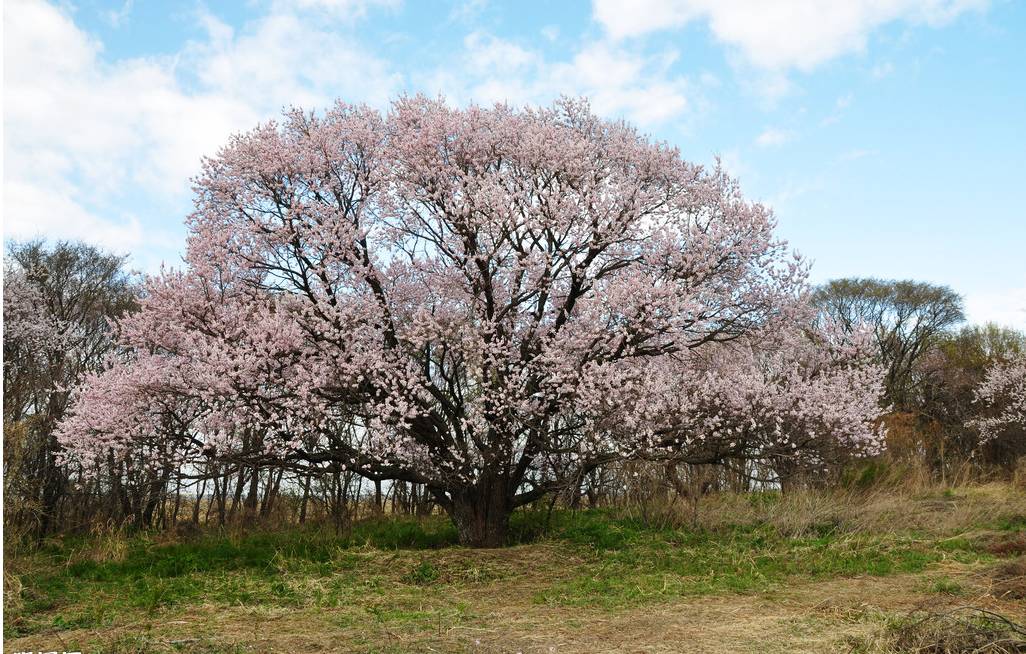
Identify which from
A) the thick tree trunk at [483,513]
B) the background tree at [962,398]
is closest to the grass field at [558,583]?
the thick tree trunk at [483,513]

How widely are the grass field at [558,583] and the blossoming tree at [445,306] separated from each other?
1.42 metres

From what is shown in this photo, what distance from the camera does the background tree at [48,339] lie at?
14344 mm

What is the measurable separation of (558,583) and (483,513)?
3.06 metres

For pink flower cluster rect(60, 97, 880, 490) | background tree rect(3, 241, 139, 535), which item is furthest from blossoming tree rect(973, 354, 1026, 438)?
background tree rect(3, 241, 139, 535)

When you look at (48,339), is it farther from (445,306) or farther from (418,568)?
(418,568)

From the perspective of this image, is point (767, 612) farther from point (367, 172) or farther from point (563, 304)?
point (367, 172)

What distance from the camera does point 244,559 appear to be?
36.1ft

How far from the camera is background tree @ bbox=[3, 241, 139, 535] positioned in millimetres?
14344

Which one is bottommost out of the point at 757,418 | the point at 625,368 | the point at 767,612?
the point at 767,612

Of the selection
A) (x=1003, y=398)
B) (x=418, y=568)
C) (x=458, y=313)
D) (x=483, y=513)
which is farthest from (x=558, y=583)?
(x=1003, y=398)

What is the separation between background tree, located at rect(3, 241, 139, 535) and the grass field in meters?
1.92

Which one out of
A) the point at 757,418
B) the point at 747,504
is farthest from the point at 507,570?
the point at 747,504

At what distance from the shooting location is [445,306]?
38.1 ft

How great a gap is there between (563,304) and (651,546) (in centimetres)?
362
